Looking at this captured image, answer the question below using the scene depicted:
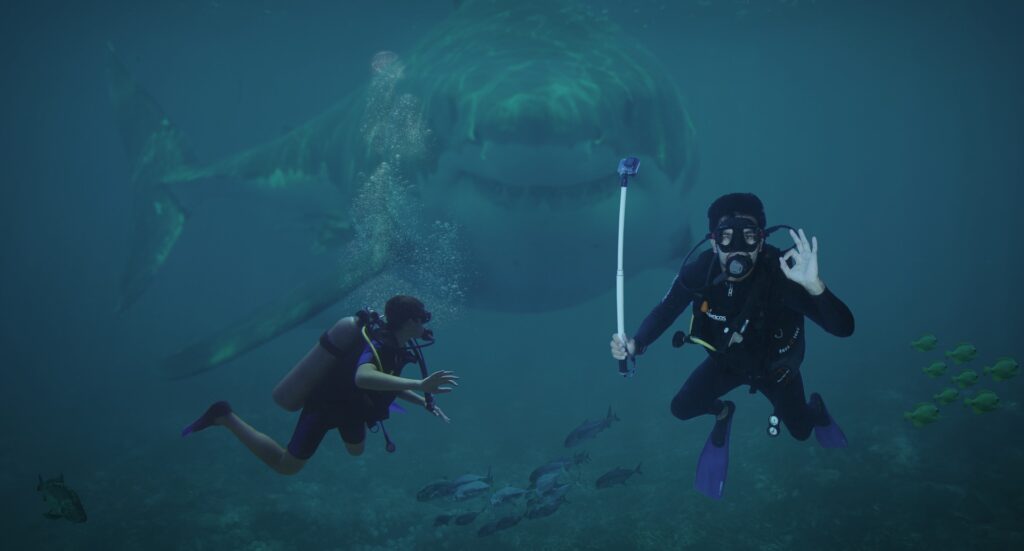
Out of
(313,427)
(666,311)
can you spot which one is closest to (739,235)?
(666,311)

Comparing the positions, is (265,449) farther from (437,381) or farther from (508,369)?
(508,369)

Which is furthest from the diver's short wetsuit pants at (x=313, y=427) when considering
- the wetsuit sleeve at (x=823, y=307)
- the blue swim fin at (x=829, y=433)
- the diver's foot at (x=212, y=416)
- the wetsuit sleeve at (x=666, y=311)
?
the blue swim fin at (x=829, y=433)

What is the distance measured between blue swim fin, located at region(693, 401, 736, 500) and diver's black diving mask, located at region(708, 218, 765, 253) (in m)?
1.63

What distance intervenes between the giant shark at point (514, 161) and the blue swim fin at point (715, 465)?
2.48 m

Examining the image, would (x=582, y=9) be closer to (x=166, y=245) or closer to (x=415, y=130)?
(x=415, y=130)

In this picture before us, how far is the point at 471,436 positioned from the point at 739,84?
139 ft

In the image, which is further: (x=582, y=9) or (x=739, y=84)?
(x=739, y=84)

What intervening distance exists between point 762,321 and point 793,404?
2.81 feet

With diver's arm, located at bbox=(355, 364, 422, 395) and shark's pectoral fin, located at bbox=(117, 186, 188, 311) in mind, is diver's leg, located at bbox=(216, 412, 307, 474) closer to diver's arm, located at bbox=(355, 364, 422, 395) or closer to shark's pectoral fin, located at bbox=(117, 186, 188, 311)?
diver's arm, located at bbox=(355, 364, 422, 395)

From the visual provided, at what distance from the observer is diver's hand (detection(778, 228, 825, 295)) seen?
274 cm

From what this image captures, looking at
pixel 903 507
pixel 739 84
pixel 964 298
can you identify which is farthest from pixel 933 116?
pixel 903 507

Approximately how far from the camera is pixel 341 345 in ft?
12.6

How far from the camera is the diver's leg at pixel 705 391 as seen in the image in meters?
3.86

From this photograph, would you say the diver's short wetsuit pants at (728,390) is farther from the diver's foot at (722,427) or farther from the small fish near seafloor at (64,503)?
the small fish near seafloor at (64,503)
